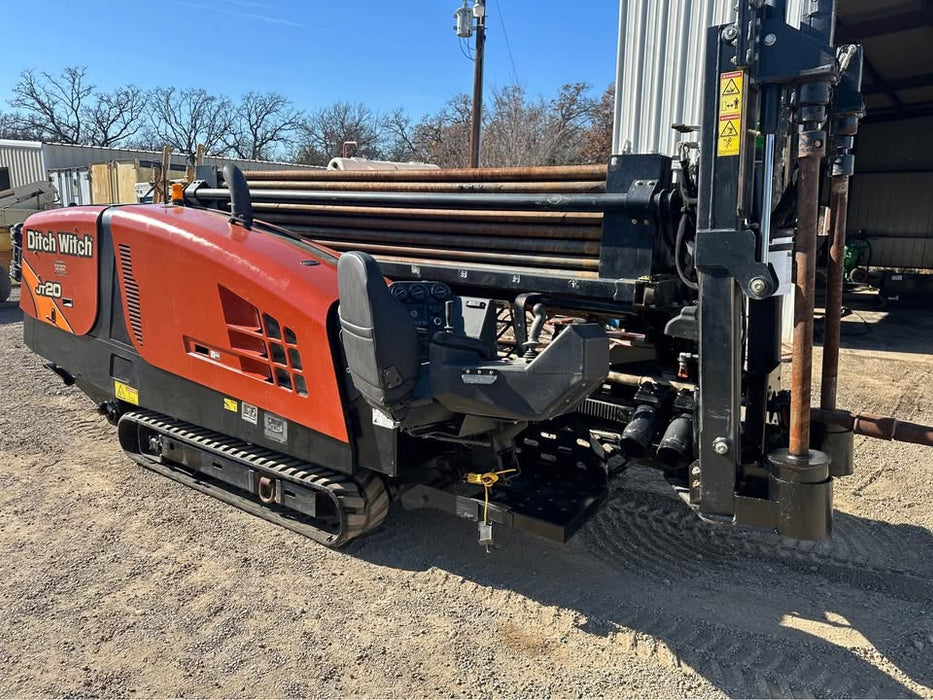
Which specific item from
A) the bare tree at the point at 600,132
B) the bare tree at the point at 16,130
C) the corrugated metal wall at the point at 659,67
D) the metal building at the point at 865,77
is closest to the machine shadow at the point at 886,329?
the metal building at the point at 865,77

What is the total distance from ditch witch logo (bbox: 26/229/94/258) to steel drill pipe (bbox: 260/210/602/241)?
3.51ft

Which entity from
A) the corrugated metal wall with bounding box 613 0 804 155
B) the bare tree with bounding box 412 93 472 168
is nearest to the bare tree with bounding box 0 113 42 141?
the bare tree with bounding box 412 93 472 168

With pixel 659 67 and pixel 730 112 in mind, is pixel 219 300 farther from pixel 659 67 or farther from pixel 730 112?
pixel 659 67

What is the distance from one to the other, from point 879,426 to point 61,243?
4.71 m

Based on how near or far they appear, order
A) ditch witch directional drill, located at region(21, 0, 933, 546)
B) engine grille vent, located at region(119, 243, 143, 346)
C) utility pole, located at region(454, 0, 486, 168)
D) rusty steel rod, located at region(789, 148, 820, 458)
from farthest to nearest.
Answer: utility pole, located at region(454, 0, 486, 168) < engine grille vent, located at region(119, 243, 143, 346) < ditch witch directional drill, located at region(21, 0, 933, 546) < rusty steel rod, located at region(789, 148, 820, 458)

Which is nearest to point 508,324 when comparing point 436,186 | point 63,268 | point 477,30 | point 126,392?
point 436,186

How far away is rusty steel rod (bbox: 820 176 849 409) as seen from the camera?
319 cm

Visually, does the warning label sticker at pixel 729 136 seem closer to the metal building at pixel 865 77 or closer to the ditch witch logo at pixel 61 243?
the ditch witch logo at pixel 61 243

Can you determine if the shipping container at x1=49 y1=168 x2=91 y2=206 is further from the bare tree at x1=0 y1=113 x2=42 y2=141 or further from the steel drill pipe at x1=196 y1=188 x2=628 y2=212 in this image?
the bare tree at x1=0 y1=113 x2=42 y2=141

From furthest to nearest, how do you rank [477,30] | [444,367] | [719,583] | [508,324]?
[477,30] → [508,324] → [719,583] → [444,367]

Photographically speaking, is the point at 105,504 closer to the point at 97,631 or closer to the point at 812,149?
the point at 97,631

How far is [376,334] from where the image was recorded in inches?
111

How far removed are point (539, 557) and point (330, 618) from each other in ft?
3.59

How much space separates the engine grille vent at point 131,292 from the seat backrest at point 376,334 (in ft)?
5.93
